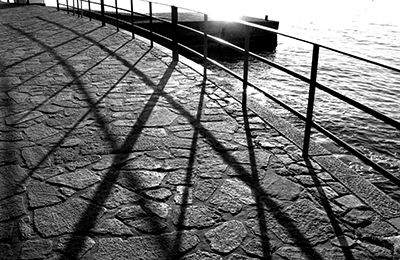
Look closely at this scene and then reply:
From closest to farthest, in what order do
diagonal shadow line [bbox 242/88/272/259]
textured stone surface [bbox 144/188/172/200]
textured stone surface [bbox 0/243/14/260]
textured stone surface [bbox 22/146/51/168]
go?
textured stone surface [bbox 0/243/14/260], diagonal shadow line [bbox 242/88/272/259], textured stone surface [bbox 144/188/172/200], textured stone surface [bbox 22/146/51/168]

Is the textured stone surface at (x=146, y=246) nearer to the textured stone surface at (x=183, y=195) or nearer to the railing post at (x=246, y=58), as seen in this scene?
the textured stone surface at (x=183, y=195)

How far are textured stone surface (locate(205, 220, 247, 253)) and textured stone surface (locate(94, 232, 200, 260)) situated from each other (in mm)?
116

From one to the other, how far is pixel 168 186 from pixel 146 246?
33.1 inches

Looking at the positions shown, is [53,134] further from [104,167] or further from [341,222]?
[341,222]

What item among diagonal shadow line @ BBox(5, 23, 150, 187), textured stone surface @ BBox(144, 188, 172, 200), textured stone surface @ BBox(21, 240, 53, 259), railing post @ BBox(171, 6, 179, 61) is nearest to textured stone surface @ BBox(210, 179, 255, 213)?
textured stone surface @ BBox(144, 188, 172, 200)

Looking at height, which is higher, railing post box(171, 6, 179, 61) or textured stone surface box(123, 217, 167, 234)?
railing post box(171, 6, 179, 61)

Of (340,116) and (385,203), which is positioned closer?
(385,203)

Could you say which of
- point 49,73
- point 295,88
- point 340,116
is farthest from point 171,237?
point 295,88

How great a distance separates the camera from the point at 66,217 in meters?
3.08

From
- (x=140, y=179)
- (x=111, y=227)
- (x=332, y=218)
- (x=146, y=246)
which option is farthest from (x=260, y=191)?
(x=111, y=227)

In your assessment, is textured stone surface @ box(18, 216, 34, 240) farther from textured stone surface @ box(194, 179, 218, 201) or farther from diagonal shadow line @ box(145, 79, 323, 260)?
diagonal shadow line @ box(145, 79, 323, 260)

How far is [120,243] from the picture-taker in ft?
9.20

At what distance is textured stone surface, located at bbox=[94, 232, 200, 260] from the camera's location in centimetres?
267

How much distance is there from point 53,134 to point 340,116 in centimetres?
1041
